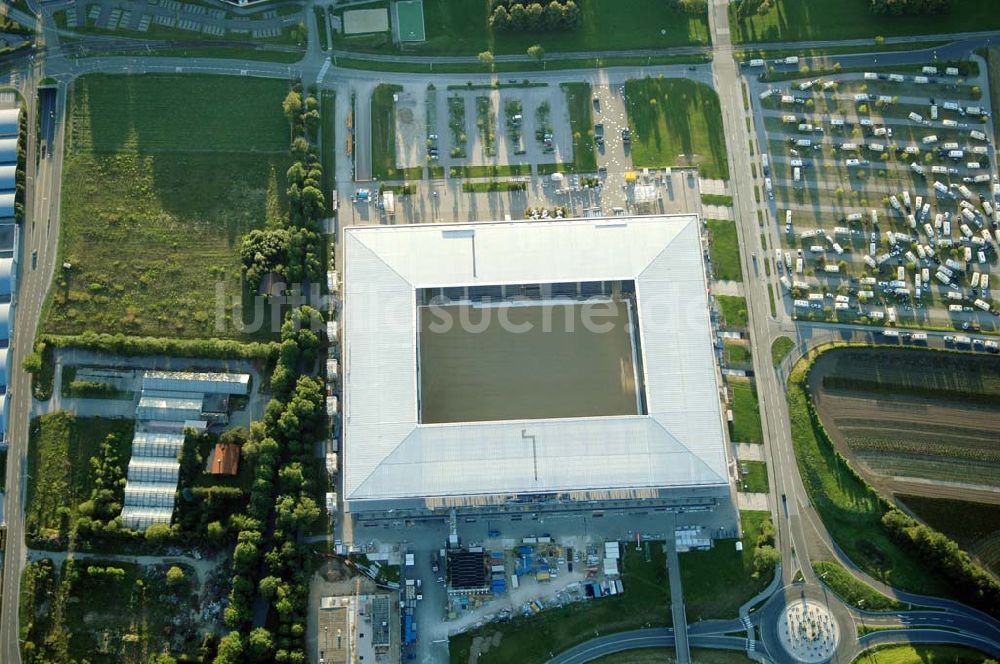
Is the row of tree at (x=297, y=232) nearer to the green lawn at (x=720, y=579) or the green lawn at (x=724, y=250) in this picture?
the green lawn at (x=724, y=250)

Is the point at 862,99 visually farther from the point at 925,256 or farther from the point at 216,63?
the point at 216,63

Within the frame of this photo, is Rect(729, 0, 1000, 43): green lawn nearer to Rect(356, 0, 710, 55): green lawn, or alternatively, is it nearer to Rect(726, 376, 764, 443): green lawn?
Rect(356, 0, 710, 55): green lawn

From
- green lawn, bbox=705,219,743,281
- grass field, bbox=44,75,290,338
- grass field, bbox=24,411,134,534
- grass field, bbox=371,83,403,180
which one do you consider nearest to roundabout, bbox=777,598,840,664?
green lawn, bbox=705,219,743,281

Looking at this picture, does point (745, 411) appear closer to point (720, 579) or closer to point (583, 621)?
point (720, 579)

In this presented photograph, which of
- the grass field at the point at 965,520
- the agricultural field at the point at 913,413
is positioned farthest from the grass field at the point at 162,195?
the grass field at the point at 965,520

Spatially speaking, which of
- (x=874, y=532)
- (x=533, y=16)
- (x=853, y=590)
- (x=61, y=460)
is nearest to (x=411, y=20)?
(x=533, y=16)

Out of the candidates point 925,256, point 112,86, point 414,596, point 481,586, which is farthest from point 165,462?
point 925,256
